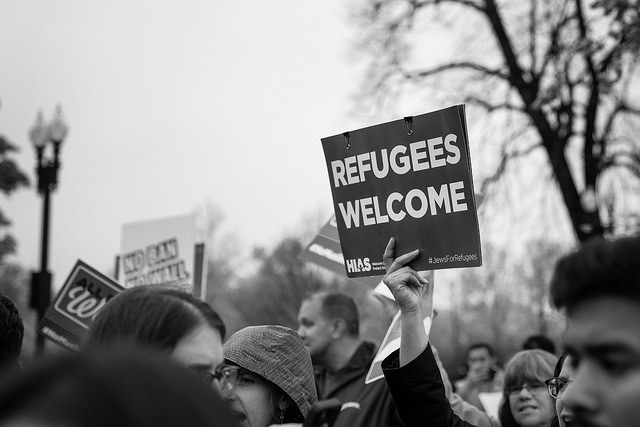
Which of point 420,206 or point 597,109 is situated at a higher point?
point 597,109

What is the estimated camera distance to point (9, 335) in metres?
2.67

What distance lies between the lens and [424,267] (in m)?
3.32

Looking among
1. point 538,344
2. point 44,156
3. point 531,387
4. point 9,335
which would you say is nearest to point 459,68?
point 44,156

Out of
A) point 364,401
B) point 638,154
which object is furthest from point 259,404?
point 638,154

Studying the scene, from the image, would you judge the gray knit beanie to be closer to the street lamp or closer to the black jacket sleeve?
the black jacket sleeve

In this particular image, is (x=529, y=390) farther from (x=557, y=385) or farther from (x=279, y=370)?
(x=279, y=370)

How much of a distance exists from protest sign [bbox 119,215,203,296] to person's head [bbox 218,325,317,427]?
2935 mm

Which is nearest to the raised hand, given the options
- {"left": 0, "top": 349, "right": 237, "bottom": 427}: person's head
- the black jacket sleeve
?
the black jacket sleeve

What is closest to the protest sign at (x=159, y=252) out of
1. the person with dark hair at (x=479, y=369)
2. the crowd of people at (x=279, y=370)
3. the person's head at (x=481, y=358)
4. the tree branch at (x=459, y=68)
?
the crowd of people at (x=279, y=370)

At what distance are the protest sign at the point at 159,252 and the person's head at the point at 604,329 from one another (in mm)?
4848

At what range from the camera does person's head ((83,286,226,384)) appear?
6.99 feet

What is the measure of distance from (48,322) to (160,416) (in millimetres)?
4502

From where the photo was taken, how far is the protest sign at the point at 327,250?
5.05 m

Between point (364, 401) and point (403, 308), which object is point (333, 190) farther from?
point (364, 401)
